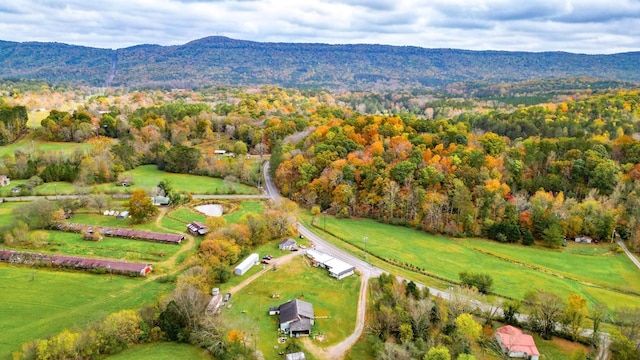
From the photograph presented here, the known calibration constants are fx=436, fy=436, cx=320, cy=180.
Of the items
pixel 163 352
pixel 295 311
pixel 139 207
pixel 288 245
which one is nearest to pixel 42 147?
pixel 139 207

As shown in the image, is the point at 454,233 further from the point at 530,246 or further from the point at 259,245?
the point at 259,245

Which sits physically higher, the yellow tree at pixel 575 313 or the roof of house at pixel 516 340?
the yellow tree at pixel 575 313

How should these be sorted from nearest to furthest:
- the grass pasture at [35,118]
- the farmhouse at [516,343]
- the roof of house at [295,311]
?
the farmhouse at [516,343]
the roof of house at [295,311]
the grass pasture at [35,118]

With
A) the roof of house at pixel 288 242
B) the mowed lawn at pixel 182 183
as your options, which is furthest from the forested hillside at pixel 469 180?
the roof of house at pixel 288 242

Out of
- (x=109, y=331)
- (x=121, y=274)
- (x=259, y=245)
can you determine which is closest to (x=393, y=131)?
(x=259, y=245)

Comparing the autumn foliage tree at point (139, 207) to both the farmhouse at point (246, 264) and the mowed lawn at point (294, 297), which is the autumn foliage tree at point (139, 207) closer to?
the farmhouse at point (246, 264)

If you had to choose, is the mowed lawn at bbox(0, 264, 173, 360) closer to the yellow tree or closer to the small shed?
the small shed

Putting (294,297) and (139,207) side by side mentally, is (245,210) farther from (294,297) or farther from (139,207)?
(294,297)
